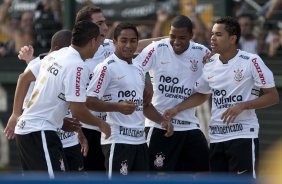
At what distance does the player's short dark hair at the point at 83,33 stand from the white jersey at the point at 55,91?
91 millimetres

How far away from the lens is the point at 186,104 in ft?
29.2

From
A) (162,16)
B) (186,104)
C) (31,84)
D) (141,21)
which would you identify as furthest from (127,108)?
(141,21)

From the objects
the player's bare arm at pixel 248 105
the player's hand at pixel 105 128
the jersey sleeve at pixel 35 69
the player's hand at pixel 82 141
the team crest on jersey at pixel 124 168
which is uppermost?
the jersey sleeve at pixel 35 69

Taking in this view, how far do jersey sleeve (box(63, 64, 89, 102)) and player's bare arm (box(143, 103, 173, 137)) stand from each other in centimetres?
102

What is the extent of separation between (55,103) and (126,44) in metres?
0.90

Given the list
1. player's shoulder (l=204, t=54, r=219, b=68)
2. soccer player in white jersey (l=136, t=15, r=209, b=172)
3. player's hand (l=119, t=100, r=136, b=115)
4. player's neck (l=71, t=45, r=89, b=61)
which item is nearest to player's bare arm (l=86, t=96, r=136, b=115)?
player's hand (l=119, t=100, r=136, b=115)

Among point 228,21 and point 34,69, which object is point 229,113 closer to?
point 228,21

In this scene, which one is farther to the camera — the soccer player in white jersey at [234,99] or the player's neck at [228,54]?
the player's neck at [228,54]

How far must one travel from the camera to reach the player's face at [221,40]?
8.55 meters

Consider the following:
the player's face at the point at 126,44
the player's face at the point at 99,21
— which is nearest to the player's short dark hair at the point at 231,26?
the player's face at the point at 126,44

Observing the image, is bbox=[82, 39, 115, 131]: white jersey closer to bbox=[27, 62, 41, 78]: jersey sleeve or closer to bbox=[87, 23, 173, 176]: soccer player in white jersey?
bbox=[87, 23, 173, 176]: soccer player in white jersey

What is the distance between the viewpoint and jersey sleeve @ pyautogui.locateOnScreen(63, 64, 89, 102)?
773 centimetres

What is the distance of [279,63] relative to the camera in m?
11.0

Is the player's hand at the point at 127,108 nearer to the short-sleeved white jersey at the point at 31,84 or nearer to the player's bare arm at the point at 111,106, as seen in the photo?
the player's bare arm at the point at 111,106
